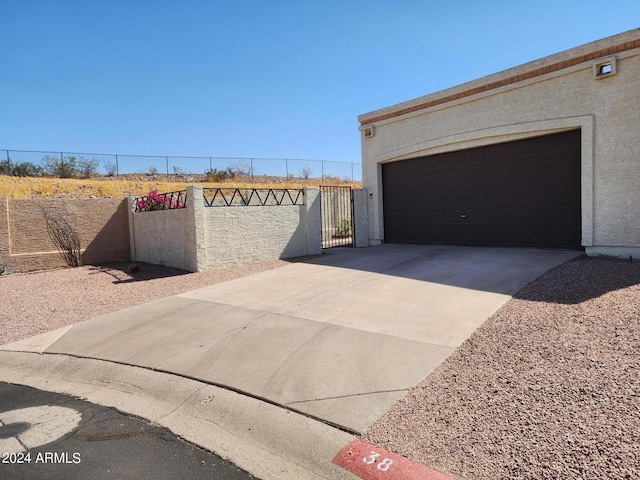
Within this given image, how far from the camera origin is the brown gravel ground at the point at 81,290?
26.1ft

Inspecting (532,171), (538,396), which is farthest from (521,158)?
(538,396)

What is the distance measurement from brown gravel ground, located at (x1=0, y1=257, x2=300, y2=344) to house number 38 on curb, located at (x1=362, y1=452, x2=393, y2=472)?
6.46 m

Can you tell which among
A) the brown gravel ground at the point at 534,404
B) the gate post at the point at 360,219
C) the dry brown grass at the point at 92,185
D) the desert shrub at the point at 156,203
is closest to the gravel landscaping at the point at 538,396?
the brown gravel ground at the point at 534,404

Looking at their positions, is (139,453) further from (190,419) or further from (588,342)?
(588,342)

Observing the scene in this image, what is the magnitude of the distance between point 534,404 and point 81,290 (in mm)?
10142

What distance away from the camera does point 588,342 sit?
4816 mm

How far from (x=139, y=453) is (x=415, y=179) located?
42.7ft

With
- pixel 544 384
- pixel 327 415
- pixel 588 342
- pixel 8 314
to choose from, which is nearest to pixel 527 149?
pixel 588 342

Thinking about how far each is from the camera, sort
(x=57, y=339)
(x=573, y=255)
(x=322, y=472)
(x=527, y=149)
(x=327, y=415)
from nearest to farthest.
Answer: (x=322, y=472) < (x=327, y=415) < (x=57, y=339) < (x=573, y=255) < (x=527, y=149)

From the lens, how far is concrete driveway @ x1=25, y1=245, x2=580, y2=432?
4.53 metres

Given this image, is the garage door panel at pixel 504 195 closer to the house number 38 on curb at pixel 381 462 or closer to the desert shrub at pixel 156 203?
the desert shrub at pixel 156 203

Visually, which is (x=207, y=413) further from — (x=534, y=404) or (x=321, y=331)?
(x=534, y=404)

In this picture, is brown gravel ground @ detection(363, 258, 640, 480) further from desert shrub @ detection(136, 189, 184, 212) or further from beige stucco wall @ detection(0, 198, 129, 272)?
beige stucco wall @ detection(0, 198, 129, 272)

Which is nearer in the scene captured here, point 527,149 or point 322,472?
point 322,472
